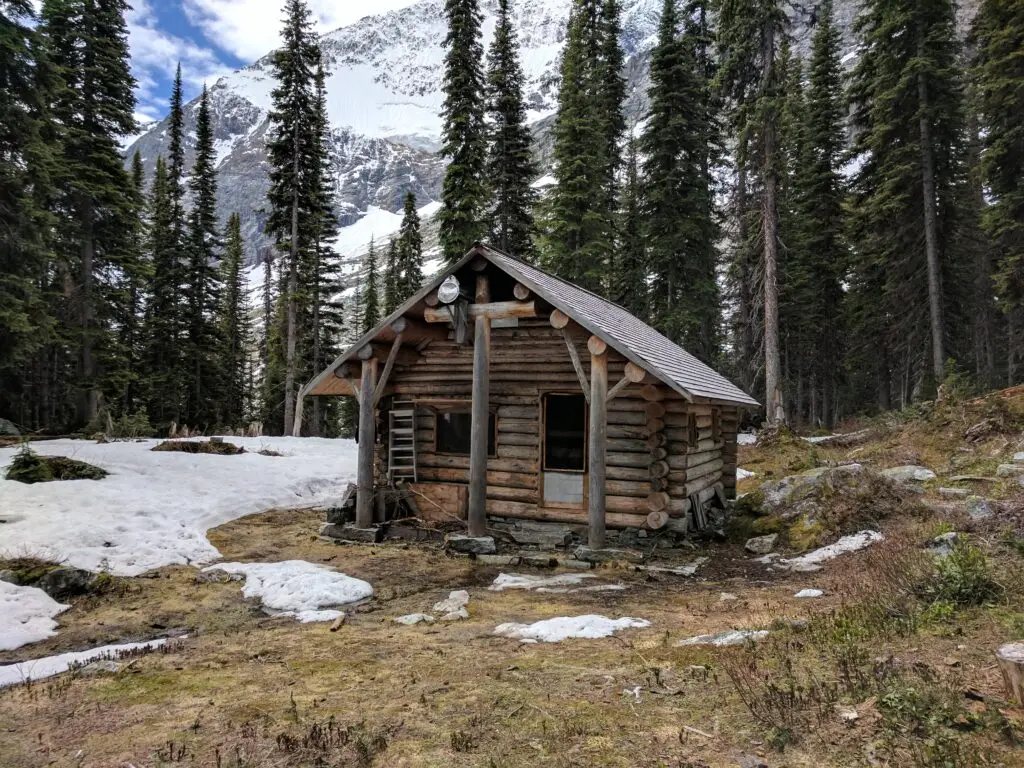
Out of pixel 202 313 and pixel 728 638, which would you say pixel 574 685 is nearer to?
pixel 728 638

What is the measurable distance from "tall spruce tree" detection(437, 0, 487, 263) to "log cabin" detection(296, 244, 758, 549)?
1361 centimetres

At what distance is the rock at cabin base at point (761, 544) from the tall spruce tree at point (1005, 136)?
54.9ft

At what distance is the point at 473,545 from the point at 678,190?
23.3 m

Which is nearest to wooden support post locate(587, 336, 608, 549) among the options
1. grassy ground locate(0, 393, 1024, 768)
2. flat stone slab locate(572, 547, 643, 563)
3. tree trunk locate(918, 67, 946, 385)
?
flat stone slab locate(572, 547, 643, 563)

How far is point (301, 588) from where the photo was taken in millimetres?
8258

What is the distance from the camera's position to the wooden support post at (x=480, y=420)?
36.6 feet

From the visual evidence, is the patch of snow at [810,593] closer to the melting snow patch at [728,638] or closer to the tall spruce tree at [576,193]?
the melting snow patch at [728,638]

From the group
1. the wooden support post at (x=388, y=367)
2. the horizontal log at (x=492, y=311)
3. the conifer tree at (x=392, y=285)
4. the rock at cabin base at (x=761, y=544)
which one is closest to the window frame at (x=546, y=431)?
the horizontal log at (x=492, y=311)

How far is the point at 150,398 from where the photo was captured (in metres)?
32.3

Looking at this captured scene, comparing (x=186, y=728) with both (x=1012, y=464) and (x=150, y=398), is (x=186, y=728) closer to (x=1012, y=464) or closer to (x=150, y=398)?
(x=1012, y=464)

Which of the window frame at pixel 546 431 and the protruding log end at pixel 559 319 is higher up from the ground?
the protruding log end at pixel 559 319

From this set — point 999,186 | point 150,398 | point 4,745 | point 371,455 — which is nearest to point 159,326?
point 150,398

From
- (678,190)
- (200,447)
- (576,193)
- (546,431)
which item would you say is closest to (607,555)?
(546,431)

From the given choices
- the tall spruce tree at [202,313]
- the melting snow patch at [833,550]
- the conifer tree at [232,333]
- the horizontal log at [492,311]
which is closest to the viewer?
the melting snow patch at [833,550]
